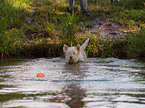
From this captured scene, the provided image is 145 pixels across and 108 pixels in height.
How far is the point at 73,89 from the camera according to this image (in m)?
5.71

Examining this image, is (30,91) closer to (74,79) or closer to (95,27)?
(74,79)

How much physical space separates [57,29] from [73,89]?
29.6 ft

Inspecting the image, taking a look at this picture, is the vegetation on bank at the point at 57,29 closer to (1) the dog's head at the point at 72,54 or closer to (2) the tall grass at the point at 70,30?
(2) the tall grass at the point at 70,30

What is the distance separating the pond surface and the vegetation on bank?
399 cm

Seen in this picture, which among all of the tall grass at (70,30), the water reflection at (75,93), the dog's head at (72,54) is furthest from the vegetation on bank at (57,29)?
the water reflection at (75,93)

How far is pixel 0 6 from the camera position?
1652 centimetres

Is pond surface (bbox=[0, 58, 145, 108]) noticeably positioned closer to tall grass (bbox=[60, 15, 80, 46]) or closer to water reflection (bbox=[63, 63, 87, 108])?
water reflection (bbox=[63, 63, 87, 108])

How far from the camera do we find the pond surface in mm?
4637

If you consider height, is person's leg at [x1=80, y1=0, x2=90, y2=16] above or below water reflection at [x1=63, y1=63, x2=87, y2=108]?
above

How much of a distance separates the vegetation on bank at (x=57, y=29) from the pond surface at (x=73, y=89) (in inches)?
157

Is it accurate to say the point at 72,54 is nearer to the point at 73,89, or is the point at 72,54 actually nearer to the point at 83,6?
the point at 73,89

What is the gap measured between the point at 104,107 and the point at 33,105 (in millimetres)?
1107

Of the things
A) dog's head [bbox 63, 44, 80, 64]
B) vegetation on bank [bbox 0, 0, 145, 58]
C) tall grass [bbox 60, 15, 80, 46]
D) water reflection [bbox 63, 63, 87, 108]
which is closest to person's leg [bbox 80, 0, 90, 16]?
vegetation on bank [bbox 0, 0, 145, 58]

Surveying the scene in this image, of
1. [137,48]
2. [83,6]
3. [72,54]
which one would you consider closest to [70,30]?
[72,54]
